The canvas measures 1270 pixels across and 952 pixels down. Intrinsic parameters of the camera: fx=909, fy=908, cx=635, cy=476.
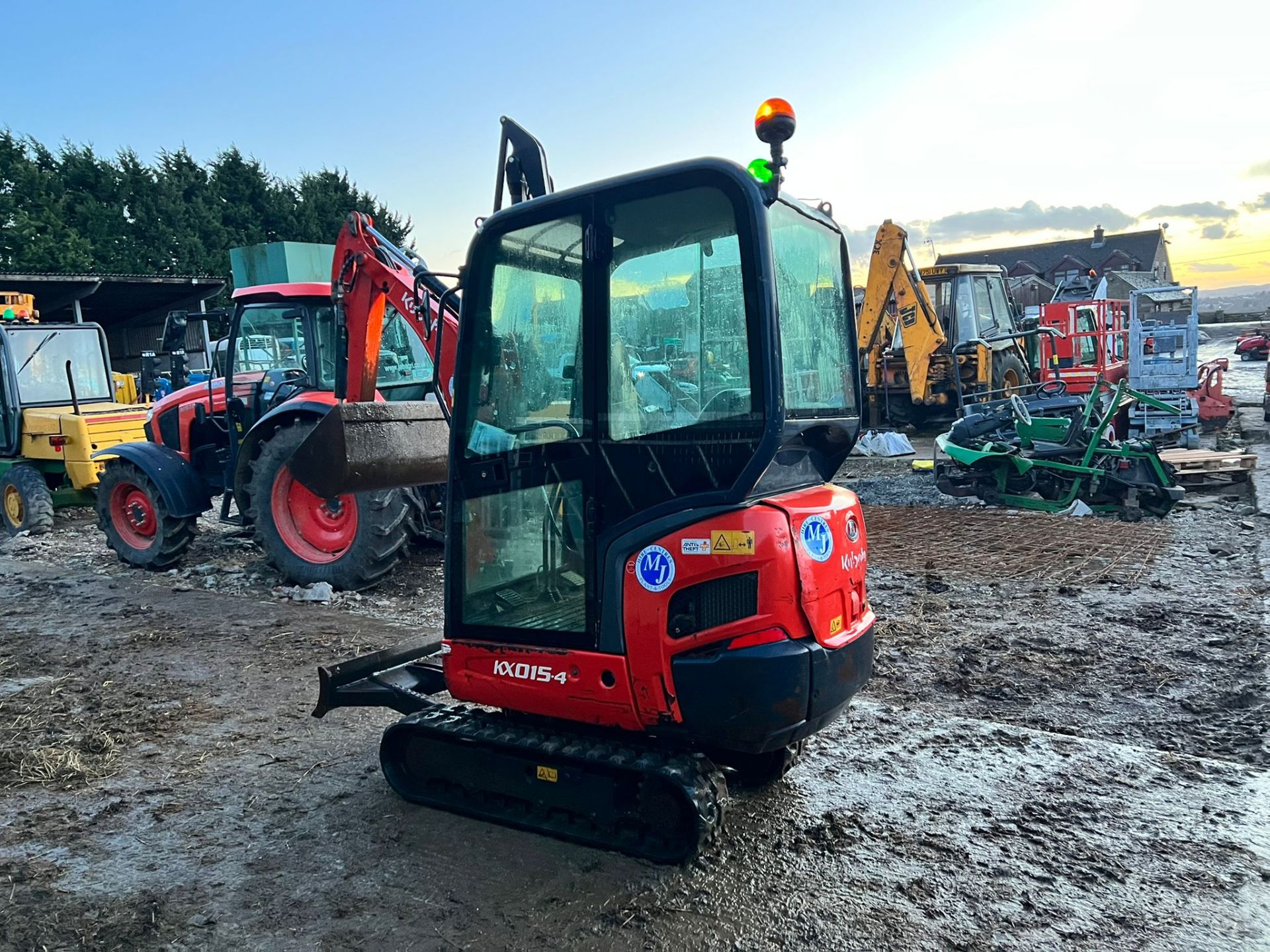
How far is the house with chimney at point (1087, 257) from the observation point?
50562mm

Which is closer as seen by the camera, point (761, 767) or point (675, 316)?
point (675, 316)

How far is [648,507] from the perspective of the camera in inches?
114

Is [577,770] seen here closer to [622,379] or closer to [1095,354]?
[622,379]

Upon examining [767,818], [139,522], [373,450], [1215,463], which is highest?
[373,450]

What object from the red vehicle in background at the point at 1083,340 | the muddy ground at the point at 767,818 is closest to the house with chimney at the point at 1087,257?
the red vehicle in background at the point at 1083,340

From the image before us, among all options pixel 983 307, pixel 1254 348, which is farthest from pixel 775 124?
pixel 1254 348

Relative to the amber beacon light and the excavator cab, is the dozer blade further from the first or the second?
the amber beacon light

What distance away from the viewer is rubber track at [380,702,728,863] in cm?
287

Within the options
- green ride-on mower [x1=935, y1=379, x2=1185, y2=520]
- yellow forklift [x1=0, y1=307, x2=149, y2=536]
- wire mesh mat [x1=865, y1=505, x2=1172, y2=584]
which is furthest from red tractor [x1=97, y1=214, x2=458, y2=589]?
green ride-on mower [x1=935, y1=379, x2=1185, y2=520]

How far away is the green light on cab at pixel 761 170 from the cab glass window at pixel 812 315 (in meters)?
0.10

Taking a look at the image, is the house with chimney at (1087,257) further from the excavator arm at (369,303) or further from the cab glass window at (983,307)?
the excavator arm at (369,303)

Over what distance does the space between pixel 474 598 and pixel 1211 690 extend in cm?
362

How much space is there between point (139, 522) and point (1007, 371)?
13.0 m

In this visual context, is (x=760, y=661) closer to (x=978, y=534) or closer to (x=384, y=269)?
(x=384, y=269)
